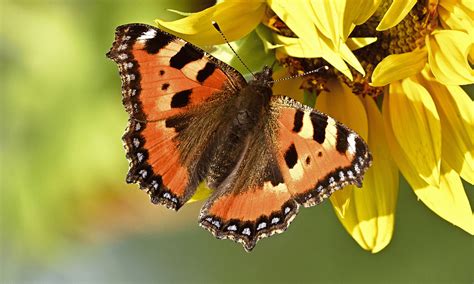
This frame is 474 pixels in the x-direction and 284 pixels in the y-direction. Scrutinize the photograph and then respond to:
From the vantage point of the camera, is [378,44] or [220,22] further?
[378,44]

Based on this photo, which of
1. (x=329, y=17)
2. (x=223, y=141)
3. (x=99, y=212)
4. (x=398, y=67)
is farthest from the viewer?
(x=99, y=212)

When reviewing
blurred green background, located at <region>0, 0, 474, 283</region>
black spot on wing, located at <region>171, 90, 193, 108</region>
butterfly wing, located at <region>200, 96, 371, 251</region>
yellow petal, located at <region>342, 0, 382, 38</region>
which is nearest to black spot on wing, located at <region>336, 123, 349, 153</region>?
butterfly wing, located at <region>200, 96, 371, 251</region>

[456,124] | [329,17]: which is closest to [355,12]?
[329,17]

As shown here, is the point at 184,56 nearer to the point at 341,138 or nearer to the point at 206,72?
the point at 206,72

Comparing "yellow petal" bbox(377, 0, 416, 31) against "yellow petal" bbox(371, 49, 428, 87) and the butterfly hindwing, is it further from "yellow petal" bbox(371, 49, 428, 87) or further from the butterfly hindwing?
the butterfly hindwing

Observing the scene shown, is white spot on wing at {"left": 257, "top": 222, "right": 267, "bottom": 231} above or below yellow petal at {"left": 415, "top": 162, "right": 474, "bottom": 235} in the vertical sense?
above

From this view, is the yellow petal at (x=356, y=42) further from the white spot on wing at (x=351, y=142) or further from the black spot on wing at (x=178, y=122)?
the black spot on wing at (x=178, y=122)

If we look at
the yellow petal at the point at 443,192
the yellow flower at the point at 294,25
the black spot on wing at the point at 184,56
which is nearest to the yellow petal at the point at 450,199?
the yellow petal at the point at 443,192
